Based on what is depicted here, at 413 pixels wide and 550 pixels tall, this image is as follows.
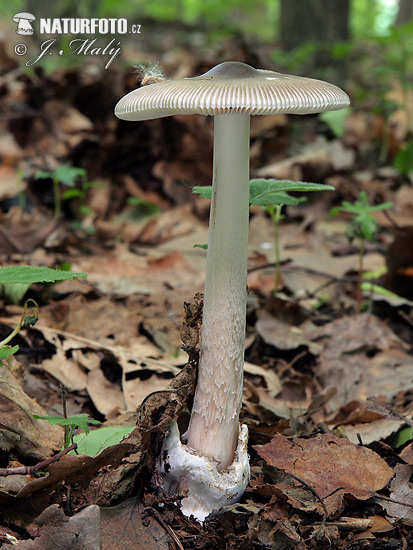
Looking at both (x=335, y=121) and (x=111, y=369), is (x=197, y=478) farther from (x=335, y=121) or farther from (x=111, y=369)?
(x=335, y=121)

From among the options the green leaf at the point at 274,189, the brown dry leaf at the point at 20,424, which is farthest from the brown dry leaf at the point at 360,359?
the brown dry leaf at the point at 20,424

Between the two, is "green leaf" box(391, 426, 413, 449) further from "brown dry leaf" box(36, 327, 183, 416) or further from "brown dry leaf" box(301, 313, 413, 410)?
"brown dry leaf" box(36, 327, 183, 416)

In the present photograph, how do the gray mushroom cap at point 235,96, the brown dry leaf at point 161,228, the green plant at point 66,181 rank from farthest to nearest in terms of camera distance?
the brown dry leaf at point 161,228
the green plant at point 66,181
the gray mushroom cap at point 235,96

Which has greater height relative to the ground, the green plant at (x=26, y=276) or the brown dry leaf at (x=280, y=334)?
the green plant at (x=26, y=276)

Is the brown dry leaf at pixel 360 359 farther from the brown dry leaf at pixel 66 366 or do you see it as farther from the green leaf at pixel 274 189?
the brown dry leaf at pixel 66 366

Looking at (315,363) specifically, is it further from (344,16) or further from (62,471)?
(344,16)

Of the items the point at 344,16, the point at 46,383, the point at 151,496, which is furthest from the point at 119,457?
the point at 344,16

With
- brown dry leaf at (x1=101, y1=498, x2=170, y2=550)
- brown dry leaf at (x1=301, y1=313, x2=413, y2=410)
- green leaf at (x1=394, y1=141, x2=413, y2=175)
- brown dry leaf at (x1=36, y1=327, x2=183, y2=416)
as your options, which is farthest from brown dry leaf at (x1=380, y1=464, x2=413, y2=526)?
green leaf at (x1=394, y1=141, x2=413, y2=175)
